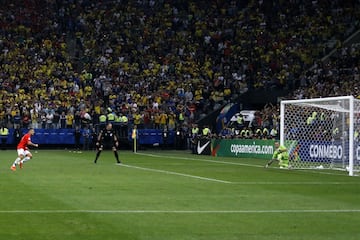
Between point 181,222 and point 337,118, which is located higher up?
point 337,118

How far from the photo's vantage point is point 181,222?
54.0 ft

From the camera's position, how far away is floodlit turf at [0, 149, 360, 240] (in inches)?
597

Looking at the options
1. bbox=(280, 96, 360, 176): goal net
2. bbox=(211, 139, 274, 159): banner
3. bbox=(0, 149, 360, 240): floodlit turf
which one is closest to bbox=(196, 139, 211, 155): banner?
bbox=(211, 139, 274, 159): banner

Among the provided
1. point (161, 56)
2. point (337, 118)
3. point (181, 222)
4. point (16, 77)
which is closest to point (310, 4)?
point (161, 56)

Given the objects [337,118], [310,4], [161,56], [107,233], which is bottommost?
[107,233]

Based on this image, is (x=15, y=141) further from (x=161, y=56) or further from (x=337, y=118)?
(x=337, y=118)

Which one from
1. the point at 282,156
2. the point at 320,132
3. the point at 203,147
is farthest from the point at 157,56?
the point at 282,156

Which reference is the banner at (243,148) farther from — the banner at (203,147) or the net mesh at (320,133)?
the net mesh at (320,133)

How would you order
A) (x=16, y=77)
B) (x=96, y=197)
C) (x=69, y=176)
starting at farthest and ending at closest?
(x=16, y=77), (x=69, y=176), (x=96, y=197)

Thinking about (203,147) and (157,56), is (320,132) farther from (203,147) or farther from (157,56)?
(157,56)

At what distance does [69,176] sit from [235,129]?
24591 millimetres

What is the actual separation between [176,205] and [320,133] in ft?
62.7

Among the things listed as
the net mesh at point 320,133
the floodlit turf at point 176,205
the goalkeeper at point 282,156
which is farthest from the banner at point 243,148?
the floodlit turf at point 176,205

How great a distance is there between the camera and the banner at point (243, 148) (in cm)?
4431
